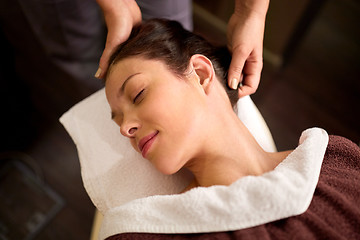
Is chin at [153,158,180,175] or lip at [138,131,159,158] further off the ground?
lip at [138,131,159,158]

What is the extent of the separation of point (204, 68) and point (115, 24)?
14.4 inches

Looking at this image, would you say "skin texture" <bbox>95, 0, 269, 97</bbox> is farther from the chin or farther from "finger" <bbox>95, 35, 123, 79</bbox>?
the chin

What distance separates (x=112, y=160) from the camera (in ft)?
3.43

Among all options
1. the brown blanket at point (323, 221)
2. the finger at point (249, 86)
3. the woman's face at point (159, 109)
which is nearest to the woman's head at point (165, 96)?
the woman's face at point (159, 109)

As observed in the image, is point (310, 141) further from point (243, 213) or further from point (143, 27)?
point (143, 27)

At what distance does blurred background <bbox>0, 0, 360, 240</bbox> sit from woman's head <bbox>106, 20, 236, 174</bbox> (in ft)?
1.08

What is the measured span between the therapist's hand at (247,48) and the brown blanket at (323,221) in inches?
16.3

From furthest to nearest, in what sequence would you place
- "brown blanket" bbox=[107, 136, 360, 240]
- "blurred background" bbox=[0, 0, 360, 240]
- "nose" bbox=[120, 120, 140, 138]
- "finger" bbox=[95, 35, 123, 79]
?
"blurred background" bbox=[0, 0, 360, 240]
"finger" bbox=[95, 35, 123, 79]
"nose" bbox=[120, 120, 140, 138]
"brown blanket" bbox=[107, 136, 360, 240]

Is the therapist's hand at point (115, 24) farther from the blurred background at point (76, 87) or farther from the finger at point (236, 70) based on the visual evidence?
the finger at point (236, 70)

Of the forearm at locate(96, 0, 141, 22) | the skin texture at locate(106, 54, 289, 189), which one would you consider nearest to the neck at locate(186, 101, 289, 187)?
the skin texture at locate(106, 54, 289, 189)

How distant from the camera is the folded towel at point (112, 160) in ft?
3.24

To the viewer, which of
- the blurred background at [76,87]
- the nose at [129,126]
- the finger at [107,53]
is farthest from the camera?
the blurred background at [76,87]

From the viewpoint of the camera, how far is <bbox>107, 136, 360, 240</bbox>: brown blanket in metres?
0.73

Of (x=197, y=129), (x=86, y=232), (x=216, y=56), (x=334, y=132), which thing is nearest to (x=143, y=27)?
(x=216, y=56)
